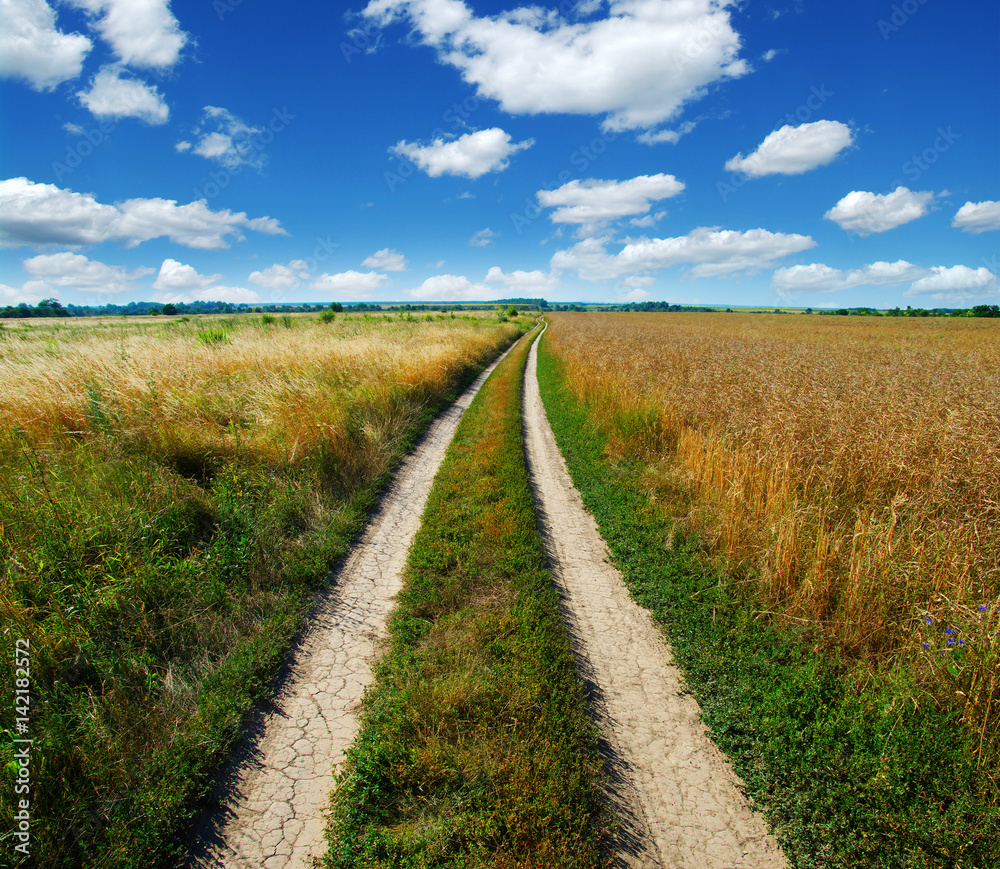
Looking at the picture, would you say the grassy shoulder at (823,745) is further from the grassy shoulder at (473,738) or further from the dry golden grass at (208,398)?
the dry golden grass at (208,398)

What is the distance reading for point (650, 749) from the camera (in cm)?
315

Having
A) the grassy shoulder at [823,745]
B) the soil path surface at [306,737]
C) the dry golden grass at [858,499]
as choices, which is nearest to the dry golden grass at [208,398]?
the soil path surface at [306,737]

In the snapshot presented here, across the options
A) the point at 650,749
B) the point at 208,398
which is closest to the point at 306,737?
the point at 650,749

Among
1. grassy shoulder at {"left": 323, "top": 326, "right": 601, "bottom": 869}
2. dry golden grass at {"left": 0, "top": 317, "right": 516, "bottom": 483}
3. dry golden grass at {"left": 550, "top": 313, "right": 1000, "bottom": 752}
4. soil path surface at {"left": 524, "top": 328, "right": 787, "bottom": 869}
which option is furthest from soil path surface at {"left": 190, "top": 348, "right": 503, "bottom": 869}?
dry golden grass at {"left": 550, "top": 313, "right": 1000, "bottom": 752}

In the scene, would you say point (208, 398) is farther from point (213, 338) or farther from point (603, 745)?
point (603, 745)

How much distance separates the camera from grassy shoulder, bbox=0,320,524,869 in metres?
2.70

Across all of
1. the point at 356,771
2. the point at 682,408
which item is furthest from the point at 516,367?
the point at 356,771

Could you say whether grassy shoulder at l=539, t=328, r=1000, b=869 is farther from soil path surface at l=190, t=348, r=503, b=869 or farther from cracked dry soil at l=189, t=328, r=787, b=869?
soil path surface at l=190, t=348, r=503, b=869

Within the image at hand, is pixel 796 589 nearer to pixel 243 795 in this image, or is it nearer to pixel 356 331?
pixel 243 795

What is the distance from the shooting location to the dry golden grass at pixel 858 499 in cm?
365

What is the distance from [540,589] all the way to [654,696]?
5.05 ft

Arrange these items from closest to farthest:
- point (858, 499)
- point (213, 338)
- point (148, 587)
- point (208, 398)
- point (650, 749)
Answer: point (650, 749), point (148, 587), point (858, 499), point (208, 398), point (213, 338)

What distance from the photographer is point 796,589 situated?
4484 mm

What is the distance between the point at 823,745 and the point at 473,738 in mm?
2421
